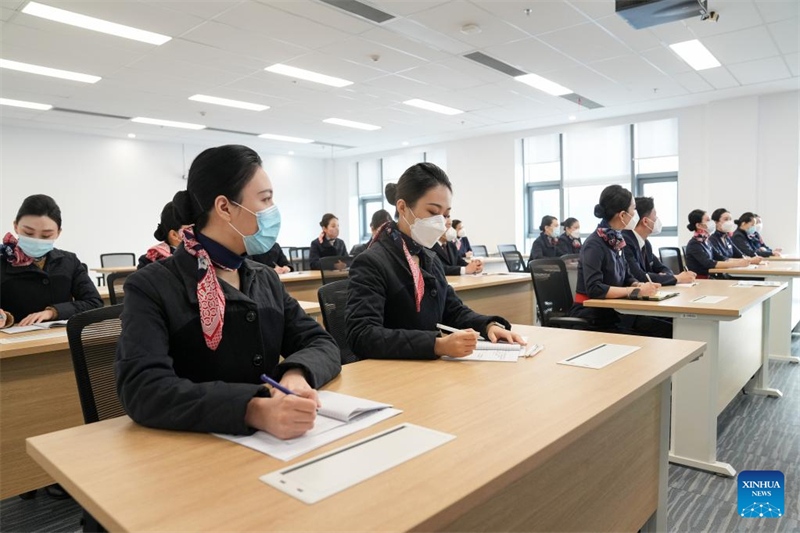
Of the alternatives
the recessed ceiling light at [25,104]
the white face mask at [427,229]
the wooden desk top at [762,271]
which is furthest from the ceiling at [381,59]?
the white face mask at [427,229]

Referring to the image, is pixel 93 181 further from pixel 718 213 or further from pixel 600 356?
pixel 600 356

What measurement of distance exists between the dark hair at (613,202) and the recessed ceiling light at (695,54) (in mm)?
3198

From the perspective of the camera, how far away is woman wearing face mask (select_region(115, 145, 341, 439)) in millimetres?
1074

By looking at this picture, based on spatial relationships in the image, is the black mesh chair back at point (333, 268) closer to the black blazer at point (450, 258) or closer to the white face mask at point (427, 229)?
the black blazer at point (450, 258)

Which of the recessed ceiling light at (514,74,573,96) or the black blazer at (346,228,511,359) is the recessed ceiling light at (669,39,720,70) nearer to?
the recessed ceiling light at (514,74,573,96)

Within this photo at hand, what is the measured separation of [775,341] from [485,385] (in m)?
4.65

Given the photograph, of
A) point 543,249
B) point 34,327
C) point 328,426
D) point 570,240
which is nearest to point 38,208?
point 34,327

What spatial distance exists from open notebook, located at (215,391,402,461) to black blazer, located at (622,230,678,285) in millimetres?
2879

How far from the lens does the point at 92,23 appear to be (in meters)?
4.68


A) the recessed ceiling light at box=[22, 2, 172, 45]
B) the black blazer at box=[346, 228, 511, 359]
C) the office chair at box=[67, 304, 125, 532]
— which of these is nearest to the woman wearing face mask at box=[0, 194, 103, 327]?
the office chair at box=[67, 304, 125, 532]

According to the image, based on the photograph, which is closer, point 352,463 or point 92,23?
point 352,463

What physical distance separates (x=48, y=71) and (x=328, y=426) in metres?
6.53

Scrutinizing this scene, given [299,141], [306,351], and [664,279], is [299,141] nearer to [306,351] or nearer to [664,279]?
[664,279]

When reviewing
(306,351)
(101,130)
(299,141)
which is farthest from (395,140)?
(306,351)
